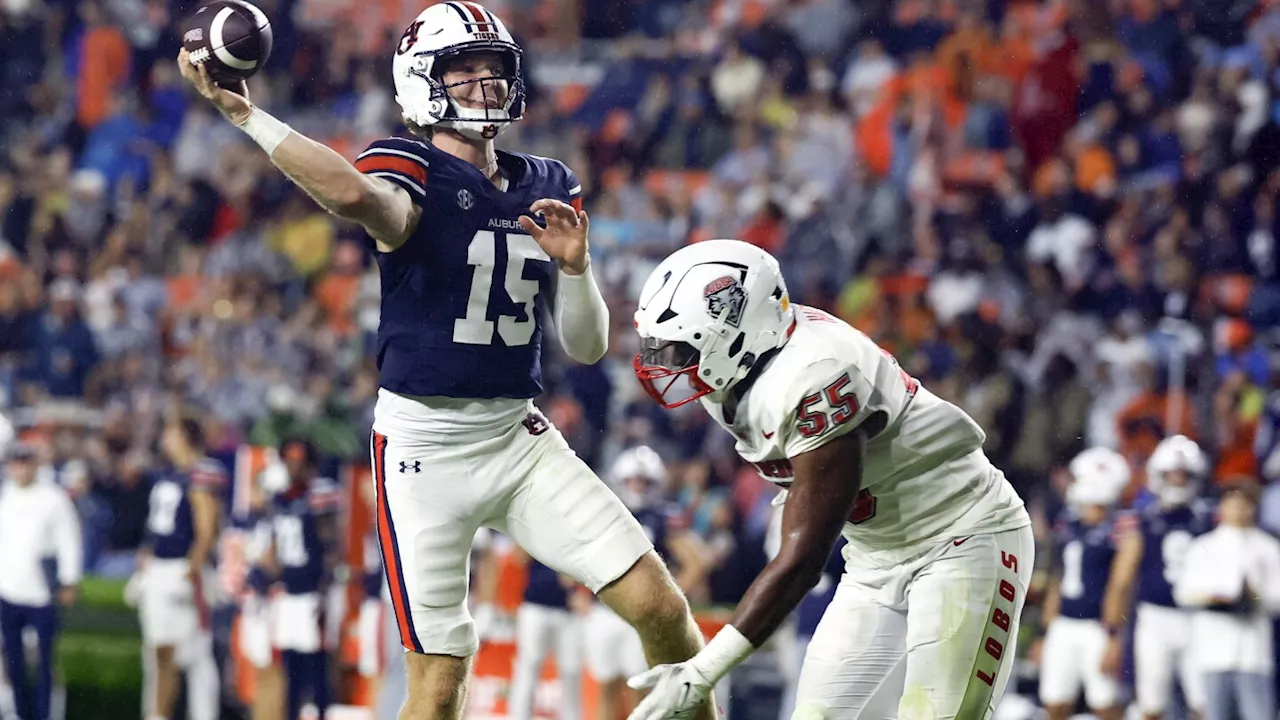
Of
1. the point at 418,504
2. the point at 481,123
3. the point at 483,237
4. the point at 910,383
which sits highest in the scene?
the point at 481,123

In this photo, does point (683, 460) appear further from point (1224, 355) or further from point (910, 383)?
point (910, 383)

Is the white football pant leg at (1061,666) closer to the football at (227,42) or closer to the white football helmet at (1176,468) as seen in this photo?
the white football helmet at (1176,468)

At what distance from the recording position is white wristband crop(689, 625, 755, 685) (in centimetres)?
424

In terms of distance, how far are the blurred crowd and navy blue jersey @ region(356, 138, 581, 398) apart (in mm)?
6025

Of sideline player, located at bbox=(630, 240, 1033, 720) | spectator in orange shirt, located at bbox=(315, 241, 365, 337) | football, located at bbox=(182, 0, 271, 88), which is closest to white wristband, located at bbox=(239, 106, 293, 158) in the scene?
football, located at bbox=(182, 0, 271, 88)

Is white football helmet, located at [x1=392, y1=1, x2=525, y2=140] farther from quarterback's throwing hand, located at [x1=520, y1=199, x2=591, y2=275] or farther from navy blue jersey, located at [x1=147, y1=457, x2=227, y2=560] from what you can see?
navy blue jersey, located at [x1=147, y1=457, x2=227, y2=560]

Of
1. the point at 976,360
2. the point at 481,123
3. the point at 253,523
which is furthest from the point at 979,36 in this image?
the point at 481,123

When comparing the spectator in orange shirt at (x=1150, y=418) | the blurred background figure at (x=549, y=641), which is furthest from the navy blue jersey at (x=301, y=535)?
the spectator in orange shirt at (x=1150, y=418)

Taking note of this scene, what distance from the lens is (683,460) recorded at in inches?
476

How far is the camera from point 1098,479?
10.3 meters

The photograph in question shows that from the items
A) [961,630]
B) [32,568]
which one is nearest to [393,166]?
[961,630]

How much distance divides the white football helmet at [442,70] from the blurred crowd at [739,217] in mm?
6185

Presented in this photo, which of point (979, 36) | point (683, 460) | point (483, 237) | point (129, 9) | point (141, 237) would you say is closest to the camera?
point (483, 237)

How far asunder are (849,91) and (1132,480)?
13.9 ft
